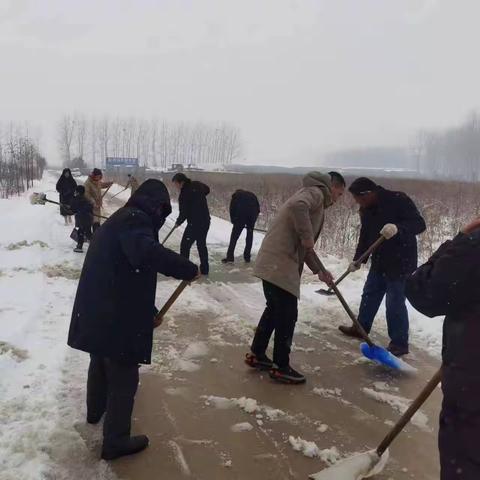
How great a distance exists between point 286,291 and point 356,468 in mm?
1487

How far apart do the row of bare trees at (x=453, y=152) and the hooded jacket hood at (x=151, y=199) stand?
81884 millimetres

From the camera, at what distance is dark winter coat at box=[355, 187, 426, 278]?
4695 mm

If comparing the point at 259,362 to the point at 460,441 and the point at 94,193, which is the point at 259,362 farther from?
the point at 94,193

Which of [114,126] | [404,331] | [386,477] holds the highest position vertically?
[114,126]

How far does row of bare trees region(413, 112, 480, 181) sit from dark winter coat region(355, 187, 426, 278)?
7940 cm

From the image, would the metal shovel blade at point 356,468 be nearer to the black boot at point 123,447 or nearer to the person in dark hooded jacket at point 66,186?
the black boot at point 123,447

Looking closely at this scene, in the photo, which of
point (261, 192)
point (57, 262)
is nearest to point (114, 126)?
point (261, 192)

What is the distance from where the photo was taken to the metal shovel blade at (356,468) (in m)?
2.78

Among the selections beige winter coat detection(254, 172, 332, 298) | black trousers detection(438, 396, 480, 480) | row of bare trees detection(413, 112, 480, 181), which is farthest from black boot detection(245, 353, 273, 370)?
row of bare trees detection(413, 112, 480, 181)

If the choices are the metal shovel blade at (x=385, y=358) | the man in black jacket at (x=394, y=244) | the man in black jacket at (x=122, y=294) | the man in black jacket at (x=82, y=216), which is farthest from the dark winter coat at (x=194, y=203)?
the man in black jacket at (x=122, y=294)

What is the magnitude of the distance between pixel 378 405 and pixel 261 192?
15.5m

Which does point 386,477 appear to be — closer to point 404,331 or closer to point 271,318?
point 271,318

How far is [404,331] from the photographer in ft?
15.8

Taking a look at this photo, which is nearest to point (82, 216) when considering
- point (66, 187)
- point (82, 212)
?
point (82, 212)
